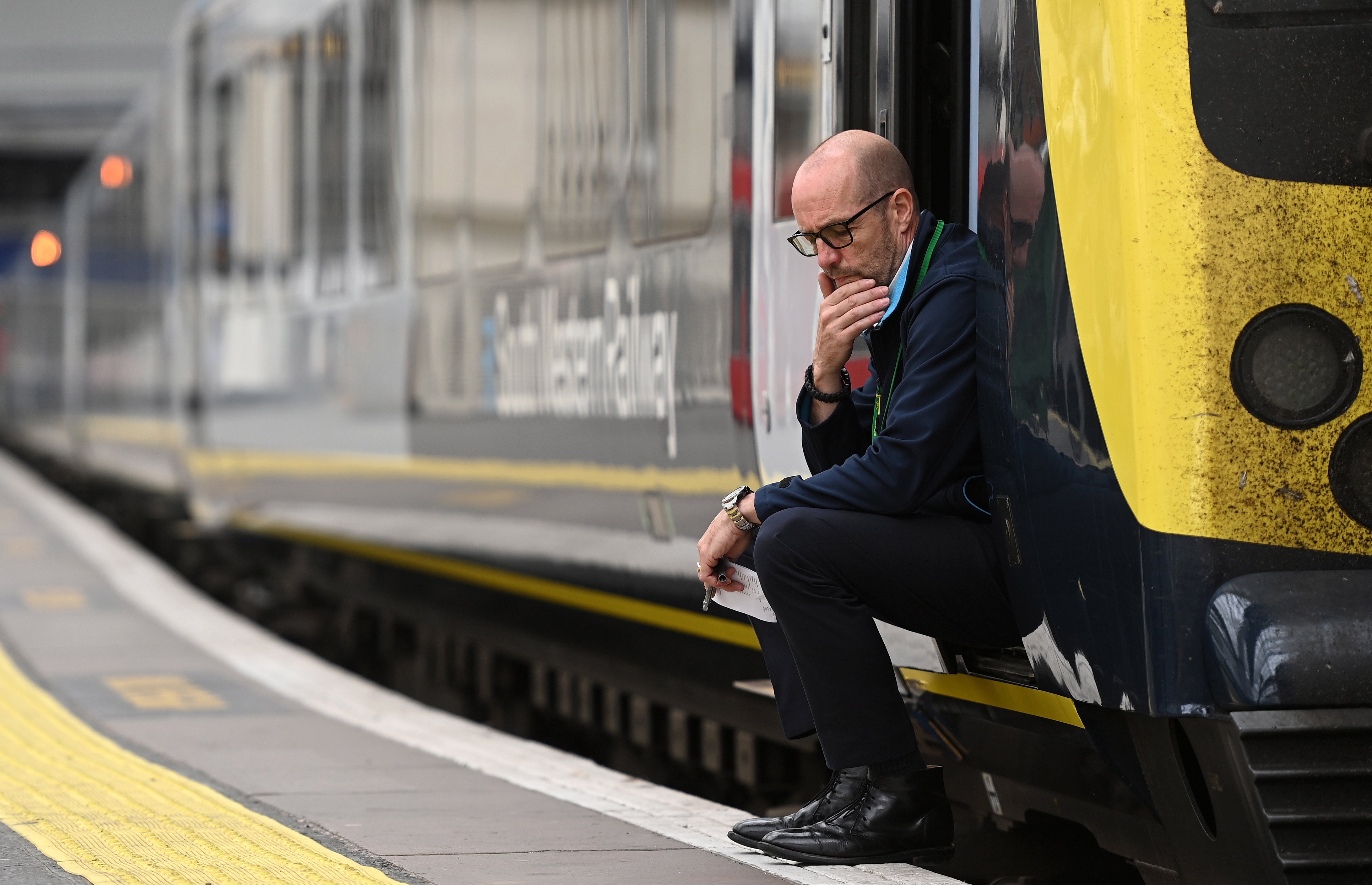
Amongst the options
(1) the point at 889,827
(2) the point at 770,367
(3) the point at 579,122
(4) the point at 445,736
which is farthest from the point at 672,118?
(1) the point at 889,827

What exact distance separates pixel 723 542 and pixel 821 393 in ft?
1.13

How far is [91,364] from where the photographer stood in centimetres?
1828

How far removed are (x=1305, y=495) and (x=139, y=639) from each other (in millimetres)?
6330

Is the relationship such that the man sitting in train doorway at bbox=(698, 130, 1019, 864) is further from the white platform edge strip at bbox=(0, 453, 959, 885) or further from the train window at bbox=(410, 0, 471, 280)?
the train window at bbox=(410, 0, 471, 280)

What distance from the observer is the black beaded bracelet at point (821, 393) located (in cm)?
373

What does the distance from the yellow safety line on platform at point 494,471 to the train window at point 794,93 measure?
0.76 m

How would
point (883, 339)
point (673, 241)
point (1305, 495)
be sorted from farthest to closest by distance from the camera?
point (673, 241) < point (883, 339) < point (1305, 495)

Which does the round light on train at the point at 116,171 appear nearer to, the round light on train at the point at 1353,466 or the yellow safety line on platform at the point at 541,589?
the yellow safety line on platform at the point at 541,589

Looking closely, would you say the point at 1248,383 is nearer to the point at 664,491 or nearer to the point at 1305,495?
the point at 1305,495

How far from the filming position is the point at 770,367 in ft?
15.5

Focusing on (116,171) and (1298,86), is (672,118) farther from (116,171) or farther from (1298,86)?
(116,171)

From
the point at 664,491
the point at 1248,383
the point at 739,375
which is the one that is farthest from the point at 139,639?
the point at 1248,383

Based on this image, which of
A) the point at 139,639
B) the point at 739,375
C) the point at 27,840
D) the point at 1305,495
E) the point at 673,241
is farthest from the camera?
the point at 139,639

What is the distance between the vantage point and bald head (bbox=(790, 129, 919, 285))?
3.63 m
